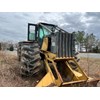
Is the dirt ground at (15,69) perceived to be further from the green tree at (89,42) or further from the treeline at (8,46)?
the green tree at (89,42)

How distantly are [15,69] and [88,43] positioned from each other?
5.31 ft

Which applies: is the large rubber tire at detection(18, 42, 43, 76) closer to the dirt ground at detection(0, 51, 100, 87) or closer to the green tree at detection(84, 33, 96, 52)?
the dirt ground at detection(0, 51, 100, 87)

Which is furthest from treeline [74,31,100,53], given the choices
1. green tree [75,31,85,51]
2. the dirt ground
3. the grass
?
the grass

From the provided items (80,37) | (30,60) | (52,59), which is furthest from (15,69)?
(80,37)

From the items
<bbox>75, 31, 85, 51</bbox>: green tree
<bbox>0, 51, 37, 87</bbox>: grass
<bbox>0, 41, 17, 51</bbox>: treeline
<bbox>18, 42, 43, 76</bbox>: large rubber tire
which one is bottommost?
<bbox>0, 51, 37, 87</bbox>: grass

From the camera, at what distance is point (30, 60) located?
11.7 feet

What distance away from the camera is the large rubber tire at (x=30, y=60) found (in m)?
3.58

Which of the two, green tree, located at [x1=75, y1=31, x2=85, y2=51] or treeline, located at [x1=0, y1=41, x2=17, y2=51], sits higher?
green tree, located at [x1=75, y1=31, x2=85, y2=51]

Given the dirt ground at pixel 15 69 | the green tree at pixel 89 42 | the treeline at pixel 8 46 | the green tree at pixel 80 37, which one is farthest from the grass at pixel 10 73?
the green tree at pixel 89 42

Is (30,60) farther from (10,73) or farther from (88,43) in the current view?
(88,43)

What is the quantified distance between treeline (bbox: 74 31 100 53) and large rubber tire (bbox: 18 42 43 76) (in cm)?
98

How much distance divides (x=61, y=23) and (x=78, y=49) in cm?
63

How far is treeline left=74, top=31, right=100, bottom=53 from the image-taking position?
13.6 ft
